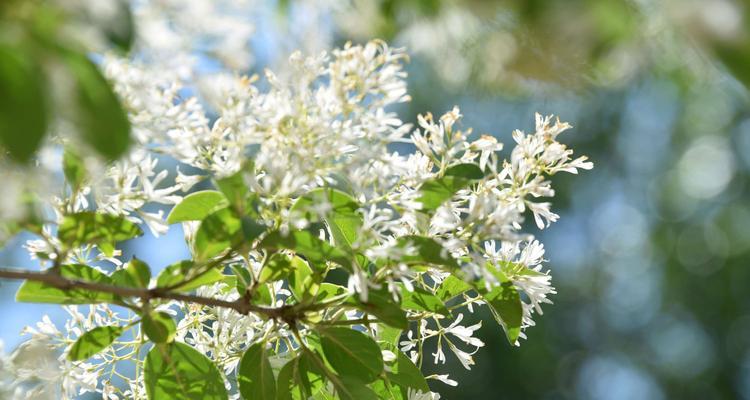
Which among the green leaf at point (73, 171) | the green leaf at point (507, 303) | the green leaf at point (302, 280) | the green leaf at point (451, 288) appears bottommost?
the green leaf at point (73, 171)

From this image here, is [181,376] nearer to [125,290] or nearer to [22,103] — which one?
[125,290]

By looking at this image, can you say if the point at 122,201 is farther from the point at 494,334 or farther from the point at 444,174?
the point at 494,334

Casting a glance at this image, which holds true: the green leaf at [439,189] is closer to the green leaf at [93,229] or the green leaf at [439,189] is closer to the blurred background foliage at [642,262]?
the green leaf at [93,229]

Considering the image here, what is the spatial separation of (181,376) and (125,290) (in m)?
0.10

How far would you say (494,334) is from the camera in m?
5.92

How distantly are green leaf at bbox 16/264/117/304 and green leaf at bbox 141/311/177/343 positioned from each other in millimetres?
22

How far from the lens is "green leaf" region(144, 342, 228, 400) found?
21.9 inches

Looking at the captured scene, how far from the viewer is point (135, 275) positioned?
526 millimetres

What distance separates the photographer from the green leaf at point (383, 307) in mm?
521

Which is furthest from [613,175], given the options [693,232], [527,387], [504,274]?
[504,274]

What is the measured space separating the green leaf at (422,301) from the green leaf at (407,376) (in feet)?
0.13

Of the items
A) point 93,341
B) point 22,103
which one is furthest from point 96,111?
point 93,341

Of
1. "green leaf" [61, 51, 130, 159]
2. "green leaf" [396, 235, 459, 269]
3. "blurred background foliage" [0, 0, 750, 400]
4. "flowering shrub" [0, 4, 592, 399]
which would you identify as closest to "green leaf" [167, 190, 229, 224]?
"flowering shrub" [0, 4, 592, 399]

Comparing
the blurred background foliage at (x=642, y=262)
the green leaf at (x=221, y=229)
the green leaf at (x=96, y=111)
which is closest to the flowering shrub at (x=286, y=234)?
the green leaf at (x=221, y=229)
